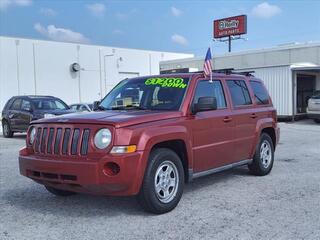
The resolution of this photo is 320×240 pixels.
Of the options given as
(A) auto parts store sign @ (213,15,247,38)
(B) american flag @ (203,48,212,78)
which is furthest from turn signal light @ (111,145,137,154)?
(A) auto parts store sign @ (213,15,247,38)

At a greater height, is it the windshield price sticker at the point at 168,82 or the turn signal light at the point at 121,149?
the windshield price sticker at the point at 168,82

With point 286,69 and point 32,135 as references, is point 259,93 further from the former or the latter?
Answer: point 286,69

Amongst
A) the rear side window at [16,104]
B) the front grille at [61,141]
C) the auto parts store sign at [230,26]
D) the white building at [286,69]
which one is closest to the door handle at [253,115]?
the front grille at [61,141]

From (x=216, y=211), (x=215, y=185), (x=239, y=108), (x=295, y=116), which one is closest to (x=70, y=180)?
(x=216, y=211)

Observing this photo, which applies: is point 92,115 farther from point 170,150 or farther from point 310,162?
point 310,162

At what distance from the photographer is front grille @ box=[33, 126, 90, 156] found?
5.39 meters

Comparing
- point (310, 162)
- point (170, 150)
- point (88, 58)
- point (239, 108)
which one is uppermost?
point (88, 58)

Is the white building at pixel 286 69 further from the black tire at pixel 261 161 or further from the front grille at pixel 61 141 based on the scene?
the front grille at pixel 61 141

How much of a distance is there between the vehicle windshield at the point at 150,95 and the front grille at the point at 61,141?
4.10 feet

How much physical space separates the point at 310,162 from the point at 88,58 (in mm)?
31187

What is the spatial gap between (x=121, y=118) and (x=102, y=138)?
385mm

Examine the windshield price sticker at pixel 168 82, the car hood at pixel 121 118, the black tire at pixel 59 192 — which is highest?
the windshield price sticker at pixel 168 82

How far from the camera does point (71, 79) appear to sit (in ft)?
123

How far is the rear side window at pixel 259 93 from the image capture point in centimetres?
834
